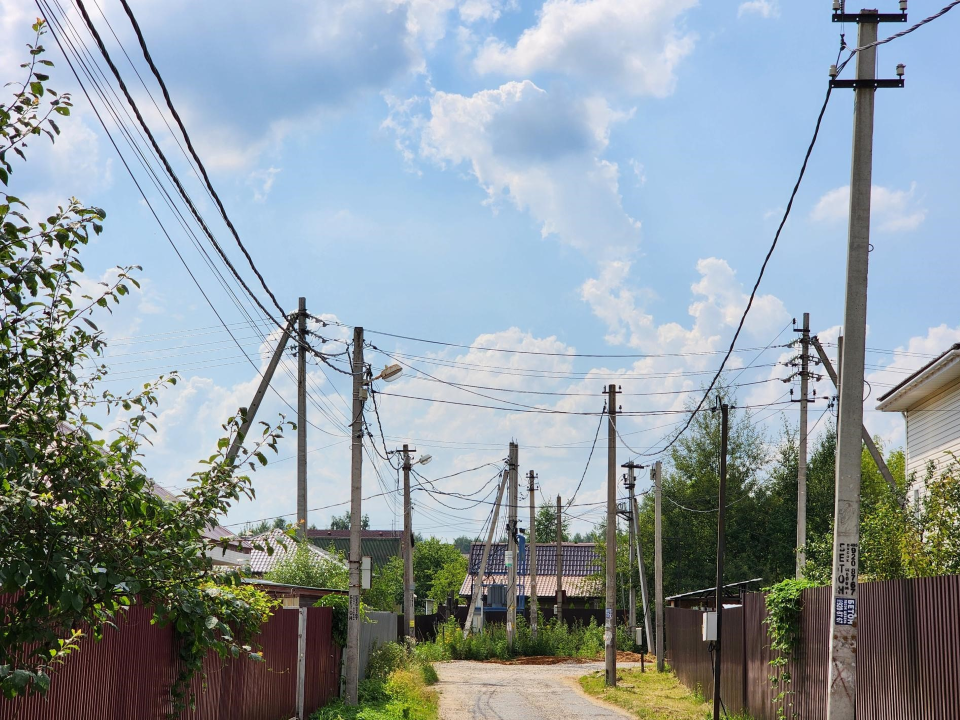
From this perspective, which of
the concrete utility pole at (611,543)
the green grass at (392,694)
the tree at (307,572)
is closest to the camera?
the green grass at (392,694)

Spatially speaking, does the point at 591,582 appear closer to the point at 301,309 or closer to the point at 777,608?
the point at 301,309

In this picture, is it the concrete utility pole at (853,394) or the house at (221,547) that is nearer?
the house at (221,547)

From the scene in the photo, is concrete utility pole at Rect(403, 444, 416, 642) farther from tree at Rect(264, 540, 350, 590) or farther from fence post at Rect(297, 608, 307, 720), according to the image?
fence post at Rect(297, 608, 307, 720)

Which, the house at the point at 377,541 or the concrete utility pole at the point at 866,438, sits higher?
the concrete utility pole at the point at 866,438

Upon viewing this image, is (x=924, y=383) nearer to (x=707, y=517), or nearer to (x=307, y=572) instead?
(x=307, y=572)

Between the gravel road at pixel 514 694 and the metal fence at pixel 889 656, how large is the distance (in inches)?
221

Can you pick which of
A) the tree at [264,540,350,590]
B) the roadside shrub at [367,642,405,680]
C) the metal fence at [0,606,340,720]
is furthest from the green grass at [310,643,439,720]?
the tree at [264,540,350,590]

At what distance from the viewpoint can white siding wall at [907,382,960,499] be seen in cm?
1864

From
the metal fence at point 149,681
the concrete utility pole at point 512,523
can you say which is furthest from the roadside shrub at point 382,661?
the concrete utility pole at point 512,523

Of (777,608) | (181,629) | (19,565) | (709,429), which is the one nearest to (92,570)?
(19,565)

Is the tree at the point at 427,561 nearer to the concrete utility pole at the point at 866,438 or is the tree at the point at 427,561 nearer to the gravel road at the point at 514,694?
the gravel road at the point at 514,694

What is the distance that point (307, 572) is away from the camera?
87.7 ft

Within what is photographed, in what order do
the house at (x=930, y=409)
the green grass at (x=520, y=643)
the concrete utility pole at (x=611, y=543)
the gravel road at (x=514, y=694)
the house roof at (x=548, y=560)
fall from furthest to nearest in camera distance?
the house roof at (x=548, y=560) < the green grass at (x=520, y=643) < the concrete utility pole at (x=611, y=543) < the gravel road at (x=514, y=694) < the house at (x=930, y=409)

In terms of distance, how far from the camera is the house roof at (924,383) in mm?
16969
